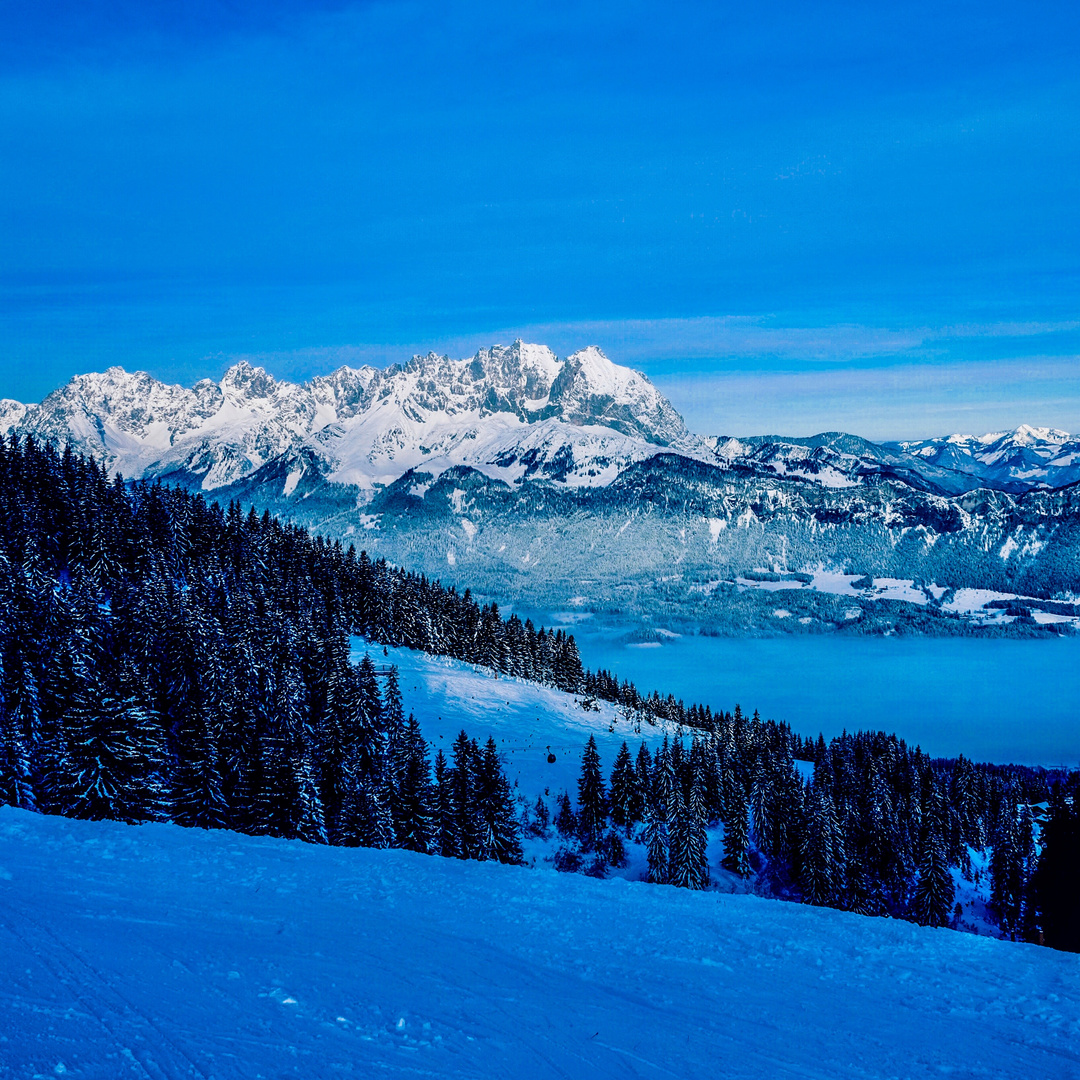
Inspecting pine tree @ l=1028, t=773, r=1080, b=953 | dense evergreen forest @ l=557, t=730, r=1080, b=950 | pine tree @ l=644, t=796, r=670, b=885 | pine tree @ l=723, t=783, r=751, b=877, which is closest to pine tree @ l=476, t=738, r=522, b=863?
dense evergreen forest @ l=557, t=730, r=1080, b=950

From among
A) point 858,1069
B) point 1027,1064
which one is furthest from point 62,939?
point 1027,1064

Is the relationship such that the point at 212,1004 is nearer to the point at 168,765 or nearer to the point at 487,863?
the point at 487,863

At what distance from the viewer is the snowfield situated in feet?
40.1

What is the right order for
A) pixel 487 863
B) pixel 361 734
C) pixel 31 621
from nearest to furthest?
1. pixel 487 863
2. pixel 31 621
3. pixel 361 734

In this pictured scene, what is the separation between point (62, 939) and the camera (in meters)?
15.2

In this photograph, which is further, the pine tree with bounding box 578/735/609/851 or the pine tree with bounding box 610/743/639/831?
the pine tree with bounding box 610/743/639/831

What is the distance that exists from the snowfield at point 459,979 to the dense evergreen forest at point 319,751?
19245mm

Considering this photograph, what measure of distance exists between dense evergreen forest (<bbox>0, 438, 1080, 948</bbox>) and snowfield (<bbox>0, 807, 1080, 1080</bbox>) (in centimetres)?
1925

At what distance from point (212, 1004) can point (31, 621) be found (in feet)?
184

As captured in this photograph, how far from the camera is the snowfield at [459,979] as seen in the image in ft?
40.1

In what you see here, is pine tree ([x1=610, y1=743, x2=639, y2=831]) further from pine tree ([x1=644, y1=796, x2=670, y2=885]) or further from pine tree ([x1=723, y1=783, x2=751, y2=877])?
pine tree ([x1=644, y1=796, x2=670, y2=885])

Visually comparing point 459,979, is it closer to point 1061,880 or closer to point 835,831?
point 835,831

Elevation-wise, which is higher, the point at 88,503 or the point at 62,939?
the point at 88,503

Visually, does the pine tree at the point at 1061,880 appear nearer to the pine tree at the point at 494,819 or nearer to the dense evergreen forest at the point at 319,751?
the dense evergreen forest at the point at 319,751
